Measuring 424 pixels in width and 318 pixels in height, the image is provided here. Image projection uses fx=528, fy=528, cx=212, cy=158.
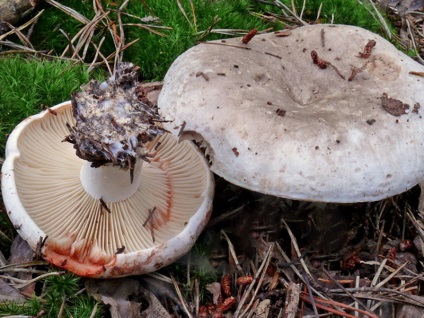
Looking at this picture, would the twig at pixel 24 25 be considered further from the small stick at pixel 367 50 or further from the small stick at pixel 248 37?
the small stick at pixel 367 50

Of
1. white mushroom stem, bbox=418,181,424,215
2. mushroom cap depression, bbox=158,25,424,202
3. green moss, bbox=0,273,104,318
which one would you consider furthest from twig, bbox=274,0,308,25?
green moss, bbox=0,273,104,318

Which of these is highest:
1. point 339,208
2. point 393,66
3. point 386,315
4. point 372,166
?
point 393,66

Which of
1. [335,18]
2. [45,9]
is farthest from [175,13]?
[335,18]

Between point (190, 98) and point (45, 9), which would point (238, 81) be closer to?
point (190, 98)

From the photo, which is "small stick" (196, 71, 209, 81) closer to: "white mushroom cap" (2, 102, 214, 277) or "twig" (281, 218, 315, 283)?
"white mushroom cap" (2, 102, 214, 277)

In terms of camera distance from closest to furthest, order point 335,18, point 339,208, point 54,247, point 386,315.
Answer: point 54,247, point 386,315, point 339,208, point 335,18

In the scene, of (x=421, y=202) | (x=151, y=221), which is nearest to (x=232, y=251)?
(x=151, y=221)

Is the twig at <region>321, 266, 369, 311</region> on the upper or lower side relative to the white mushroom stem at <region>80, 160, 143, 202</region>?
lower
